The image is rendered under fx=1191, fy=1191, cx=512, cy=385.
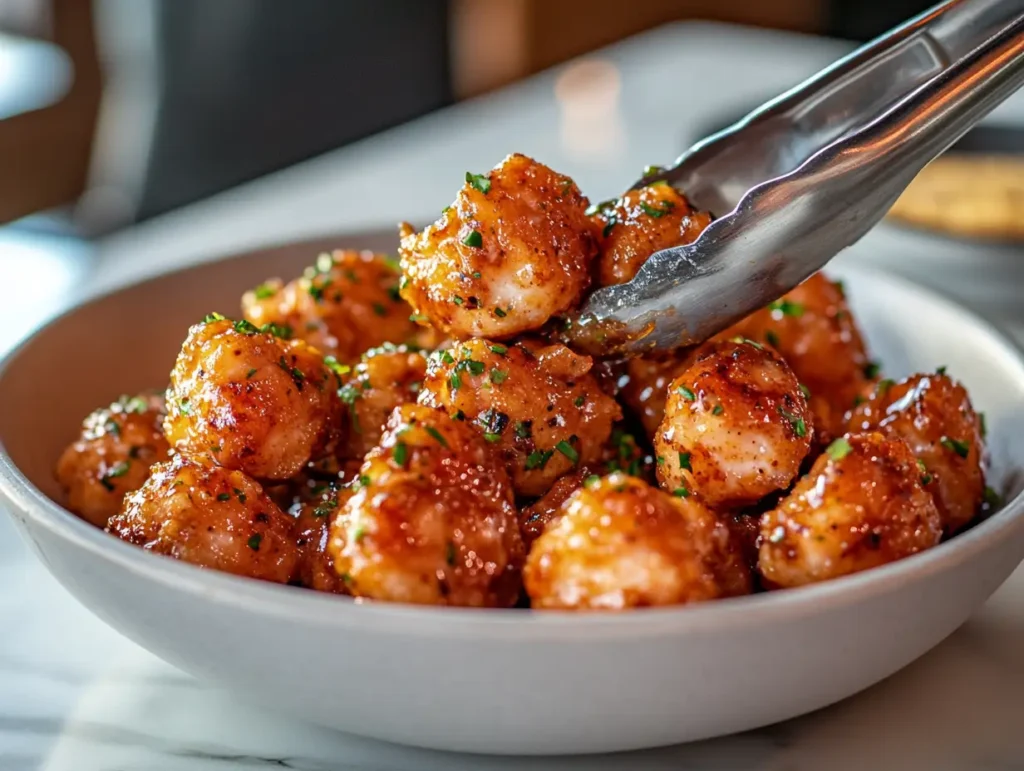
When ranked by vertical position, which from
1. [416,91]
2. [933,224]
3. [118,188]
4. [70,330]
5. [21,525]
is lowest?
[21,525]

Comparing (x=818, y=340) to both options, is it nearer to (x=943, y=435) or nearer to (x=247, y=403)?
(x=943, y=435)

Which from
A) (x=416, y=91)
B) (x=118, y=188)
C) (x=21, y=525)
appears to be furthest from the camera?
(x=416, y=91)

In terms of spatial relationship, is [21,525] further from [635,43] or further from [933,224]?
[635,43]

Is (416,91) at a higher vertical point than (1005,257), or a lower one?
higher

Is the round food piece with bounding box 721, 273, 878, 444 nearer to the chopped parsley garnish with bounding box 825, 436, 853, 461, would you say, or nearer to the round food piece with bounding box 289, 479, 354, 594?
the chopped parsley garnish with bounding box 825, 436, 853, 461

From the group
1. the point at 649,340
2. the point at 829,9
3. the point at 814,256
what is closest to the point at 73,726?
the point at 649,340

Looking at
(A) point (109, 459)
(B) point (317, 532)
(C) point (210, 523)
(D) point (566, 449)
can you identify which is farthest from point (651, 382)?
(A) point (109, 459)

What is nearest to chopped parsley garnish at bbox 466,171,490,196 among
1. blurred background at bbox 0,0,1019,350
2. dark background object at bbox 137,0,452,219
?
blurred background at bbox 0,0,1019,350
